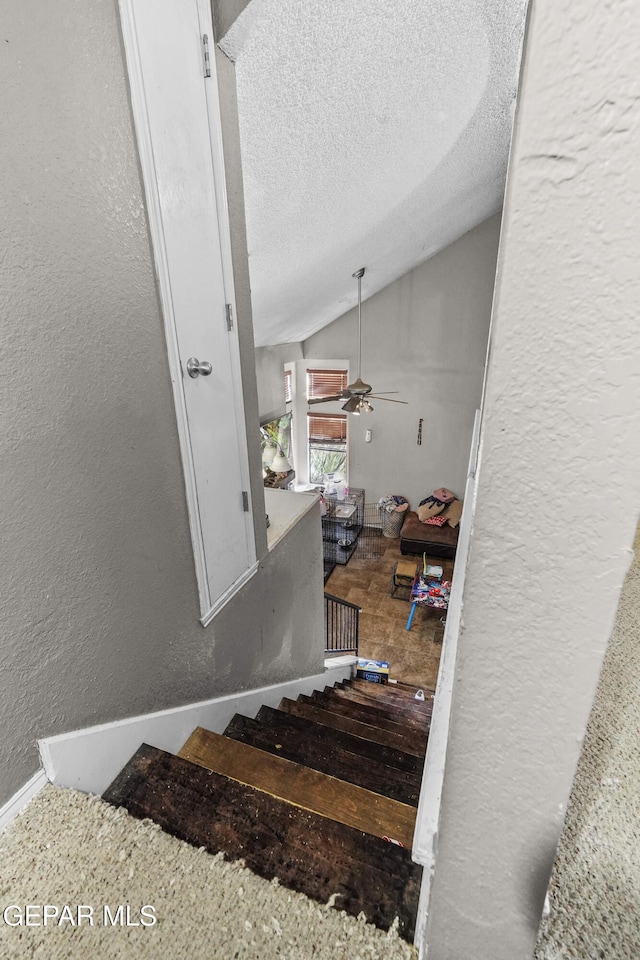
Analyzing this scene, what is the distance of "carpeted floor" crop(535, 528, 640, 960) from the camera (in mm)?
717

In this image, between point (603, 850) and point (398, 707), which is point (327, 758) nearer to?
point (603, 850)

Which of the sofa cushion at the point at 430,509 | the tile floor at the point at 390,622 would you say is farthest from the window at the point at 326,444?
the tile floor at the point at 390,622

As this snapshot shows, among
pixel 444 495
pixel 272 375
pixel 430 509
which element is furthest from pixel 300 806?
pixel 444 495

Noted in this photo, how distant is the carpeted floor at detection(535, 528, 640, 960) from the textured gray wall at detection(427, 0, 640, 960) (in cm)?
23

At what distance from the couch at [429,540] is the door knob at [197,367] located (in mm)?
6069

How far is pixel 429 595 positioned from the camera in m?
5.91

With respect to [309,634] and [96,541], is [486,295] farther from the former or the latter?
[96,541]

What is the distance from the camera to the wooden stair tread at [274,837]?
0.98 m

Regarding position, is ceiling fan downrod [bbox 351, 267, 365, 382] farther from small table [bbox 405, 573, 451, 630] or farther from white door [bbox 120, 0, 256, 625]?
white door [bbox 120, 0, 256, 625]

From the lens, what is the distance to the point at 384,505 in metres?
8.03

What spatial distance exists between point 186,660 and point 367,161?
2762 millimetres

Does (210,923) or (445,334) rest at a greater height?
(445,334)

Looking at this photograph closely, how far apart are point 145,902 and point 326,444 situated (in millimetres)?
7796

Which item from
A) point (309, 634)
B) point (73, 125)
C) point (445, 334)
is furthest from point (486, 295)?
point (73, 125)
